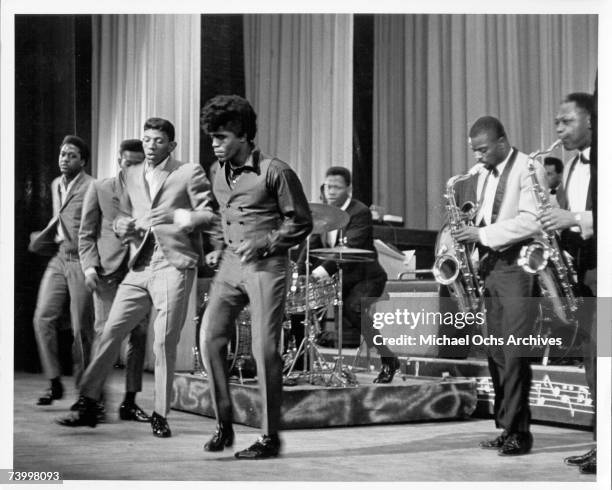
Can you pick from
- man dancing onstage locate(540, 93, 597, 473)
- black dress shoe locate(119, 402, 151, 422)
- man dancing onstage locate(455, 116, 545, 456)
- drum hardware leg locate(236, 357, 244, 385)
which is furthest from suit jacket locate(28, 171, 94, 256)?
man dancing onstage locate(540, 93, 597, 473)

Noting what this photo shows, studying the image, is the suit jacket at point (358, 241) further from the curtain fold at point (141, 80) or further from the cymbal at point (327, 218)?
the curtain fold at point (141, 80)

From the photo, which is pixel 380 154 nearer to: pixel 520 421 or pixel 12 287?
pixel 520 421

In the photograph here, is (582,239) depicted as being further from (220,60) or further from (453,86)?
(220,60)

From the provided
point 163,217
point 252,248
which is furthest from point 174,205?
point 252,248

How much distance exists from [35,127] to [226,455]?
1.76 metres

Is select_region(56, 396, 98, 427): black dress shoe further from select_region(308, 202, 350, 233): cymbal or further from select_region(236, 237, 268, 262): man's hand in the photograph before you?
select_region(308, 202, 350, 233): cymbal

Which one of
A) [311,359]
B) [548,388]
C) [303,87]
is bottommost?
[548,388]

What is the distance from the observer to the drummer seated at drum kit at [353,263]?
5.35 metres

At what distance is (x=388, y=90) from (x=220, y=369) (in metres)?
1.61

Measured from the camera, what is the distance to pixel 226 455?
4.94 meters

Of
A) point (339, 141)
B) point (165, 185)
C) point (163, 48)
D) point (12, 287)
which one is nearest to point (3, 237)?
point (12, 287)

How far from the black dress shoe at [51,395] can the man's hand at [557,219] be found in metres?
2.38

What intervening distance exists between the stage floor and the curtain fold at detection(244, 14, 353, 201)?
1.22 metres

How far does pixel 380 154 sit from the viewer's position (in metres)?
5.40
